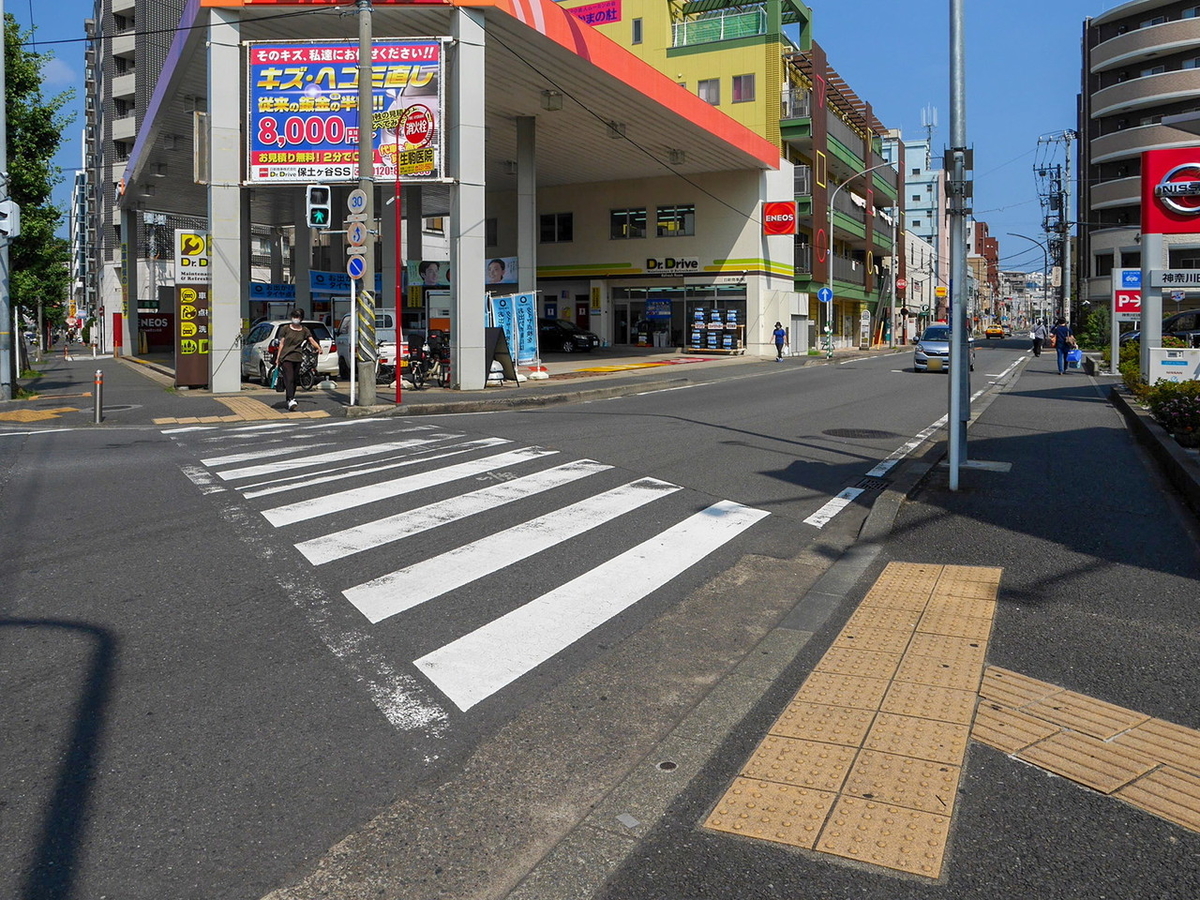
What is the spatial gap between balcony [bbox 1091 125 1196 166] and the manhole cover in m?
55.8

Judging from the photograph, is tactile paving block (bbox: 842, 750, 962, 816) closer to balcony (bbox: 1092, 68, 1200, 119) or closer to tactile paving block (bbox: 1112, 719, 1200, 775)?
tactile paving block (bbox: 1112, 719, 1200, 775)

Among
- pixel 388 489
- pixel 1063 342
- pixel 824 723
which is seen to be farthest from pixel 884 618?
pixel 1063 342

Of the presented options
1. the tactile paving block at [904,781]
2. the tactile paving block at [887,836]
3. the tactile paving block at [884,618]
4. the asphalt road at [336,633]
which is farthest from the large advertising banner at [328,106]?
the tactile paving block at [887,836]

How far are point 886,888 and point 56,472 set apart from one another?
9.40 m

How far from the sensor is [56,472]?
991 cm

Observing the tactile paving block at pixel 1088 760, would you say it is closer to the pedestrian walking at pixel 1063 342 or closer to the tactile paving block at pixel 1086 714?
the tactile paving block at pixel 1086 714

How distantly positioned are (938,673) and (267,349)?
21.5 metres

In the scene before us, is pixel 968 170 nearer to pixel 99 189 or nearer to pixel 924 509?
pixel 924 509

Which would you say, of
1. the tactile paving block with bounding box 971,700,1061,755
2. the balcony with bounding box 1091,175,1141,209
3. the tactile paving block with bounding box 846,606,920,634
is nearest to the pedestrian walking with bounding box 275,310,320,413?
the tactile paving block with bounding box 846,606,920,634

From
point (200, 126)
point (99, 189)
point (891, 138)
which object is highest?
point (891, 138)

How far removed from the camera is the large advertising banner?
20.9 metres

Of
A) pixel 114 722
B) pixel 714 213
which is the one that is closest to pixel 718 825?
pixel 114 722

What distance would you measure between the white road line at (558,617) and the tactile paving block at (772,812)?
4.44 feet

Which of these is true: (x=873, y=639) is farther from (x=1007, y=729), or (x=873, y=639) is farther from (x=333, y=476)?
(x=333, y=476)
